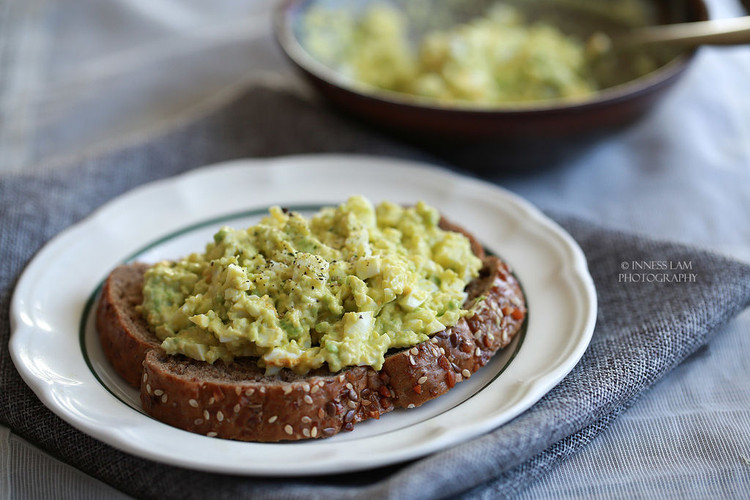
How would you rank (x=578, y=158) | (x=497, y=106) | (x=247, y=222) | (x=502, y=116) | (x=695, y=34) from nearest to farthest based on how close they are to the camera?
(x=247, y=222), (x=502, y=116), (x=497, y=106), (x=695, y=34), (x=578, y=158)

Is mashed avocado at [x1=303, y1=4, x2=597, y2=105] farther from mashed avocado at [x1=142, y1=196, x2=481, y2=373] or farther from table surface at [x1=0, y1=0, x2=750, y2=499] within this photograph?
mashed avocado at [x1=142, y1=196, x2=481, y2=373]

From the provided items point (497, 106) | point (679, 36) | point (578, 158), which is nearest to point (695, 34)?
point (679, 36)

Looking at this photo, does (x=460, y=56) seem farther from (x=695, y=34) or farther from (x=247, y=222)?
(x=247, y=222)

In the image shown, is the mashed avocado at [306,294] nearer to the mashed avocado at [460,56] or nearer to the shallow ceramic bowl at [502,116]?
the shallow ceramic bowl at [502,116]

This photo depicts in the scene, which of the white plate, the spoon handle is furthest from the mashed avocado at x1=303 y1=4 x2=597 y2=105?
the white plate

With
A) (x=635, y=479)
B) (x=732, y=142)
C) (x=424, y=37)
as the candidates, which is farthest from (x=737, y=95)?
(x=635, y=479)
